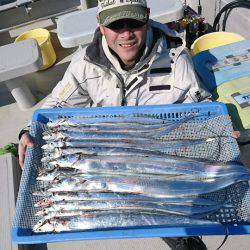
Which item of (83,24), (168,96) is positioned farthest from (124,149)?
(83,24)

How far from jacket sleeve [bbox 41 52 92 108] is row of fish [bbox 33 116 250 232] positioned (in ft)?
1.79

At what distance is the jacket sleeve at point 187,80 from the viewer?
2.76 m

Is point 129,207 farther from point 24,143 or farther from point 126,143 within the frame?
point 24,143

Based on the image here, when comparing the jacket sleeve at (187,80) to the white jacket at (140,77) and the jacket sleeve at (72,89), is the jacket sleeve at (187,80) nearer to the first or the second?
the white jacket at (140,77)

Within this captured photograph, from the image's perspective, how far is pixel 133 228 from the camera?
1981 millimetres

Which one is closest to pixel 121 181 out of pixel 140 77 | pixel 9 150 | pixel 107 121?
pixel 107 121

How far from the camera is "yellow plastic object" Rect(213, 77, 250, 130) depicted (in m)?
2.94

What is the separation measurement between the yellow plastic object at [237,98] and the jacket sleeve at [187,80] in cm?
37

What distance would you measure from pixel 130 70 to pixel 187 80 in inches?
19.5

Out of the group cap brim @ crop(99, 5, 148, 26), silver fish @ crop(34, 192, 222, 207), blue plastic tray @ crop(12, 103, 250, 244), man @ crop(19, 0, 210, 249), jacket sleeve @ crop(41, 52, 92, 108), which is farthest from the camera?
jacket sleeve @ crop(41, 52, 92, 108)

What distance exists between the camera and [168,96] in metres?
2.85

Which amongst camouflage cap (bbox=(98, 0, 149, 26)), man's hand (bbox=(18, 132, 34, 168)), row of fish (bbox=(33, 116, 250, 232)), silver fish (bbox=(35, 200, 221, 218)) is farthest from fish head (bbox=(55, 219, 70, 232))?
camouflage cap (bbox=(98, 0, 149, 26))

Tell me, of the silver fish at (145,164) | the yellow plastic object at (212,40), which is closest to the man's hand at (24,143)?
the silver fish at (145,164)

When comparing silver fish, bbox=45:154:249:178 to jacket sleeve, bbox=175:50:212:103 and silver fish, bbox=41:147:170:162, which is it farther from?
jacket sleeve, bbox=175:50:212:103
